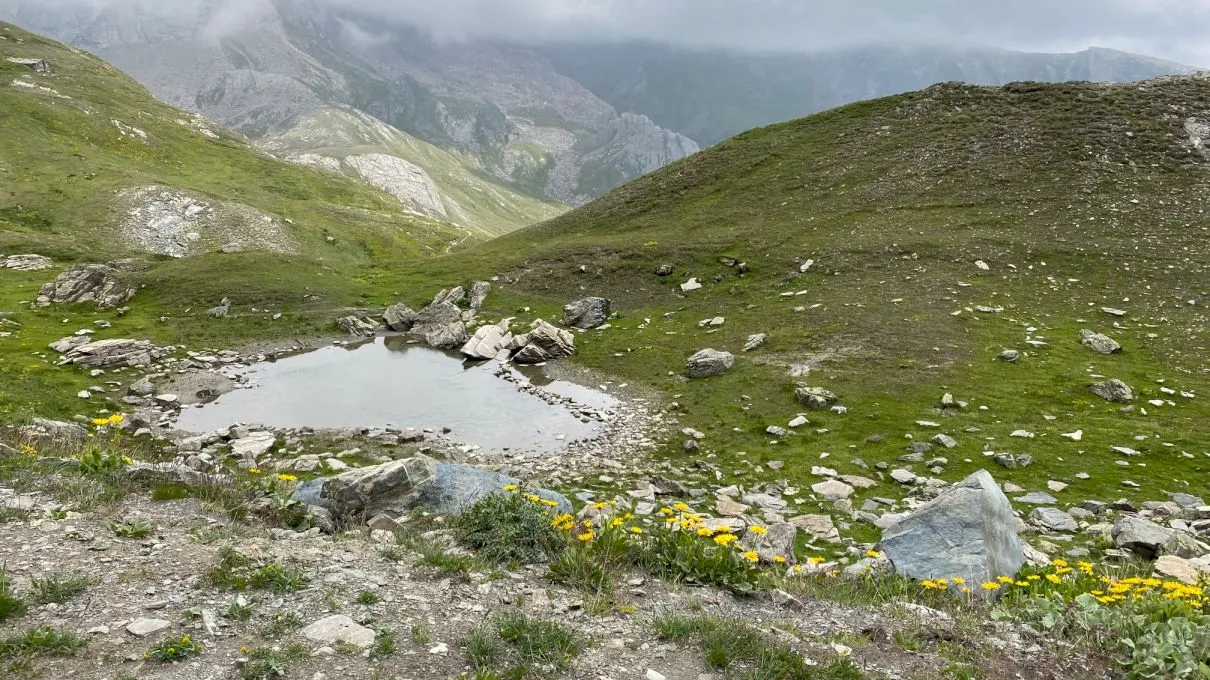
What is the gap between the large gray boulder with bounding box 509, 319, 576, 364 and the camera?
4022cm

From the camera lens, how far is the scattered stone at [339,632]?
289 inches

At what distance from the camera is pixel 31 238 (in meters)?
68.2

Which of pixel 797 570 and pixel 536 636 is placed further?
pixel 797 570

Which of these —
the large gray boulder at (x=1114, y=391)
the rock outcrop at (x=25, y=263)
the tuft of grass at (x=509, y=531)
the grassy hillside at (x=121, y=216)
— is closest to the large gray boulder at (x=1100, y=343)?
the large gray boulder at (x=1114, y=391)

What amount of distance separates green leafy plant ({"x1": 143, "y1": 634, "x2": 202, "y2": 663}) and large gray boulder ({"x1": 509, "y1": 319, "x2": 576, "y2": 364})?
3318 cm

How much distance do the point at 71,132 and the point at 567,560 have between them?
143 meters

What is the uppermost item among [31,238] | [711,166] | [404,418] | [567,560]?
[711,166]

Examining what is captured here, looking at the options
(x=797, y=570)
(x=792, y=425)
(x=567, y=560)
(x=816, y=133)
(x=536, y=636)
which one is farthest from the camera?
(x=816, y=133)

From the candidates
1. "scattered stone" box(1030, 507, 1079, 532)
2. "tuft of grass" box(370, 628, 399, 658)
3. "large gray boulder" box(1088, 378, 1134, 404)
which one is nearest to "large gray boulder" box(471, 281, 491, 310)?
"large gray boulder" box(1088, 378, 1134, 404)

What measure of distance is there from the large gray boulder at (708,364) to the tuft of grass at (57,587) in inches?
1101

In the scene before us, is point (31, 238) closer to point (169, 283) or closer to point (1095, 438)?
point (169, 283)

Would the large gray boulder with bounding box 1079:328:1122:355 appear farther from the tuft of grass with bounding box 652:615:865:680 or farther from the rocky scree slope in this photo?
the rocky scree slope

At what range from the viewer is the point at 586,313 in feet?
155

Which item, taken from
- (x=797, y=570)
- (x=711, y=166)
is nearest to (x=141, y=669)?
(x=797, y=570)
